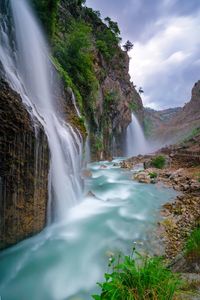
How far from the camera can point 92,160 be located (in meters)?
20.9

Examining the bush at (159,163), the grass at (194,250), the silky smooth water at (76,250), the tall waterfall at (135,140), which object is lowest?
the silky smooth water at (76,250)

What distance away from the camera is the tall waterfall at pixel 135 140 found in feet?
129

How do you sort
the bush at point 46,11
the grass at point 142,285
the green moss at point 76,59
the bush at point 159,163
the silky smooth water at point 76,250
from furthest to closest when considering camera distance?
the bush at point 159,163, the green moss at point 76,59, the bush at point 46,11, the silky smooth water at point 76,250, the grass at point 142,285

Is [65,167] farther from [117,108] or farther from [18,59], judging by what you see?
[117,108]

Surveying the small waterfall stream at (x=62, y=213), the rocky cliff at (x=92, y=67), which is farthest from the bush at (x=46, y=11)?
the small waterfall stream at (x=62, y=213)

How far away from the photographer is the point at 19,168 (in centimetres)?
488

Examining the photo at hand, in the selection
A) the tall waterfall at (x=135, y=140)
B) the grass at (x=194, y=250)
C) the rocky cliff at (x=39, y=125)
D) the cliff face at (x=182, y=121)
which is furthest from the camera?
the cliff face at (x=182, y=121)

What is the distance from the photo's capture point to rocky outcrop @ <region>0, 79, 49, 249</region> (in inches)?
181

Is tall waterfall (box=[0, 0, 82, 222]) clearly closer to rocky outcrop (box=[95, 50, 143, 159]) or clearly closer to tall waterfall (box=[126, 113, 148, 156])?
rocky outcrop (box=[95, 50, 143, 159])

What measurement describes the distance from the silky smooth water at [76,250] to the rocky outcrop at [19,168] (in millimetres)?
472

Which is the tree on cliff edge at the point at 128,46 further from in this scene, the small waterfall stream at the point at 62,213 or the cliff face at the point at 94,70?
the small waterfall stream at the point at 62,213

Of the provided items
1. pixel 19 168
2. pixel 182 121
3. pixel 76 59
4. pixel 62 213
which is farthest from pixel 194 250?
pixel 182 121

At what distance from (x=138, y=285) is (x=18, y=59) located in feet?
29.7

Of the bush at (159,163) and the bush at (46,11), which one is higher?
the bush at (46,11)
